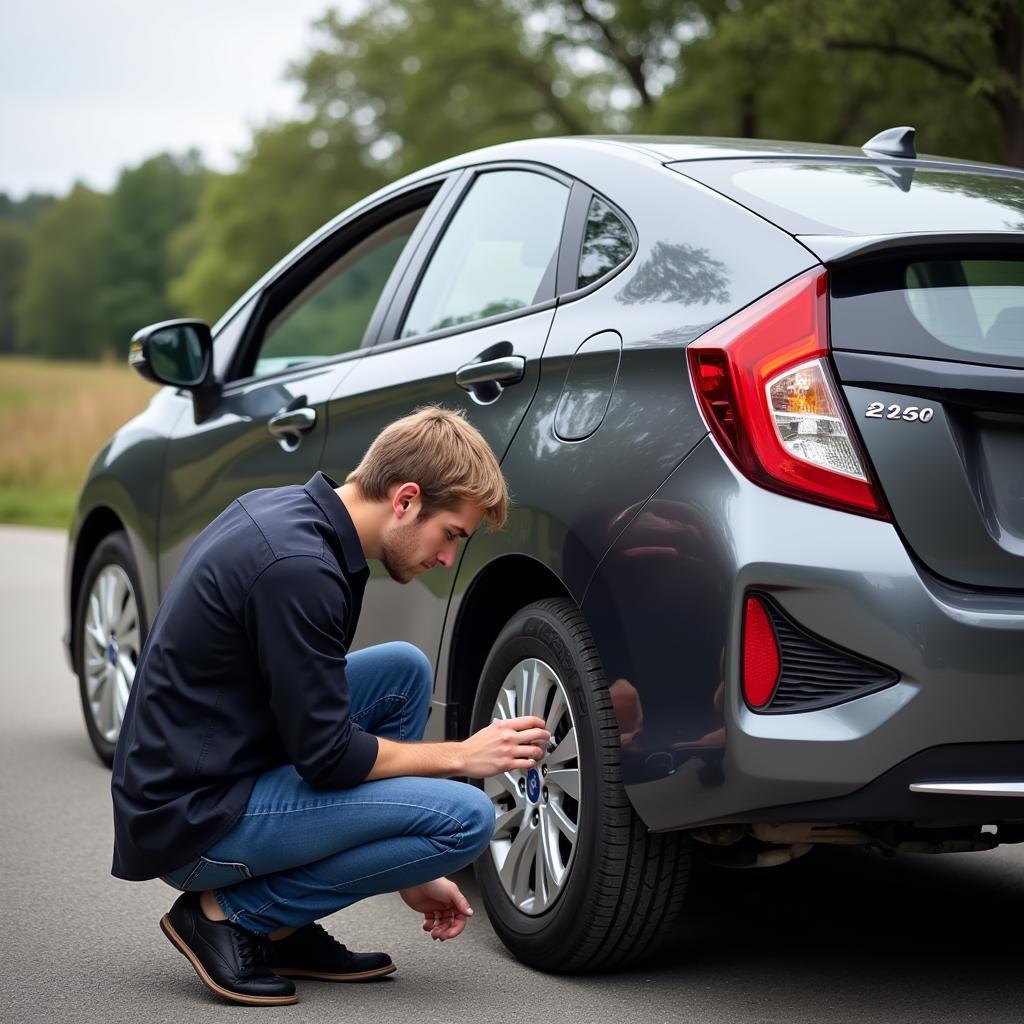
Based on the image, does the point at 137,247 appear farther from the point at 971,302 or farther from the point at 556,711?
the point at 971,302

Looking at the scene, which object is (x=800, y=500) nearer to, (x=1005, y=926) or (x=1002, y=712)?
(x=1002, y=712)

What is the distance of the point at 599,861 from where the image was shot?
3.21 metres

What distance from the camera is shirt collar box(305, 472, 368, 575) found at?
324cm

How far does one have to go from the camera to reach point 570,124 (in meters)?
27.5

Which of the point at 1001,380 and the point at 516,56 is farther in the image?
the point at 516,56

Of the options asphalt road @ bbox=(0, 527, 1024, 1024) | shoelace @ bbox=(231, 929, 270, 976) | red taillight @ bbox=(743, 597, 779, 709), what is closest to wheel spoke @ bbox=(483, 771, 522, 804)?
asphalt road @ bbox=(0, 527, 1024, 1024)

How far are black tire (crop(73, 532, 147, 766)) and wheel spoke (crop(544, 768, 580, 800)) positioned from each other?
2282mm

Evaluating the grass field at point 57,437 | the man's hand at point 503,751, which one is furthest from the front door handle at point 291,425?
the grass field at point 57,437

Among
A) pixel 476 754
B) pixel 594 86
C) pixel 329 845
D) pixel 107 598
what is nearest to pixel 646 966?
pixel 476 754

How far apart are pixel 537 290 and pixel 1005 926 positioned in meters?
1.84

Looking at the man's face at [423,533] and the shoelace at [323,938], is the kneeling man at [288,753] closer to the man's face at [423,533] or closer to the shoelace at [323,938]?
the man's face at [423,533]

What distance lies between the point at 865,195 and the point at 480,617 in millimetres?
1257

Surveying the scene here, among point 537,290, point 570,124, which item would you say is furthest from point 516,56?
point 537,290

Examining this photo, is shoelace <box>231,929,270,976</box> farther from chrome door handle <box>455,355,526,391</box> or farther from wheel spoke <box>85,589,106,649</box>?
wheel spoke <box>85,589,106,649</box>
